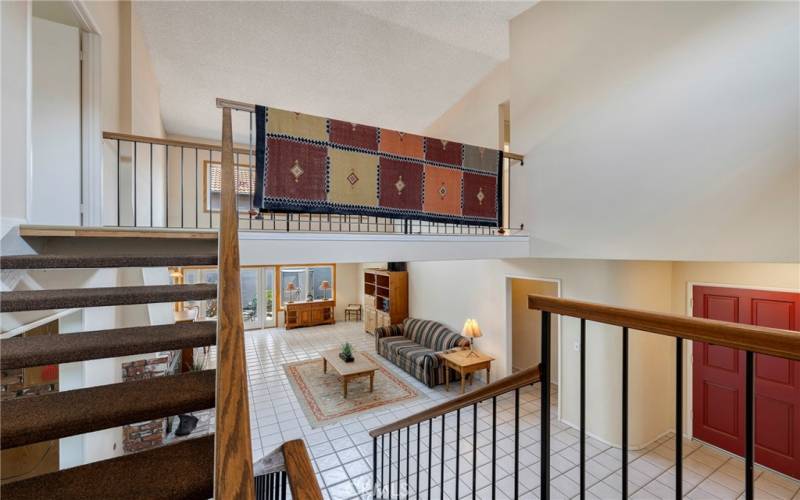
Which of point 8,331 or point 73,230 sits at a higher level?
point 73,230

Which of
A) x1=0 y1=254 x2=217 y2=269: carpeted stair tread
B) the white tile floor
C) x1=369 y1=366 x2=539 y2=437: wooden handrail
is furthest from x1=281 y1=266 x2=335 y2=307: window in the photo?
x1=369 y1=366 x2=539 y2=437: wooden handrail

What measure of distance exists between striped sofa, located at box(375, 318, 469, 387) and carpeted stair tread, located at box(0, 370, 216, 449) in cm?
466

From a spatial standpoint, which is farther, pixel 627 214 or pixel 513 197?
pixel 513 197

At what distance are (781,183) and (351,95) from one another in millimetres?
5042

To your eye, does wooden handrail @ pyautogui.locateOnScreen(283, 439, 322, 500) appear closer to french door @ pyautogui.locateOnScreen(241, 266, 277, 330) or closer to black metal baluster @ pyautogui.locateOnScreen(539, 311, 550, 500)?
Result: black metal baluster @ pyautogui.locateOnScreen(539, 311, 550, 500)

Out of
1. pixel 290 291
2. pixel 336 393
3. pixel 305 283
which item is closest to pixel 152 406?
pixel 336 393

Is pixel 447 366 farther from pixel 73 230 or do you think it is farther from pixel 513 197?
pixel 73 230

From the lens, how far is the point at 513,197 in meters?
3.94

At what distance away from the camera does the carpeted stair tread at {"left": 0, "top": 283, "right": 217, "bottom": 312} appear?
4.37 ft

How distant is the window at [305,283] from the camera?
31.7 ft

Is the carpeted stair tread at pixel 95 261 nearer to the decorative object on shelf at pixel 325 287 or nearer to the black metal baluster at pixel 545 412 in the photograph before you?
the black metal baluster at pixel 545 412

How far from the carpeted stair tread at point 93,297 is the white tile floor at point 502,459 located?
262 cm

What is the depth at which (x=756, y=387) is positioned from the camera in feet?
11.6

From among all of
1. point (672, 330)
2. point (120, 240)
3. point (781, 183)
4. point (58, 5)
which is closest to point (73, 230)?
point (120, 240)
